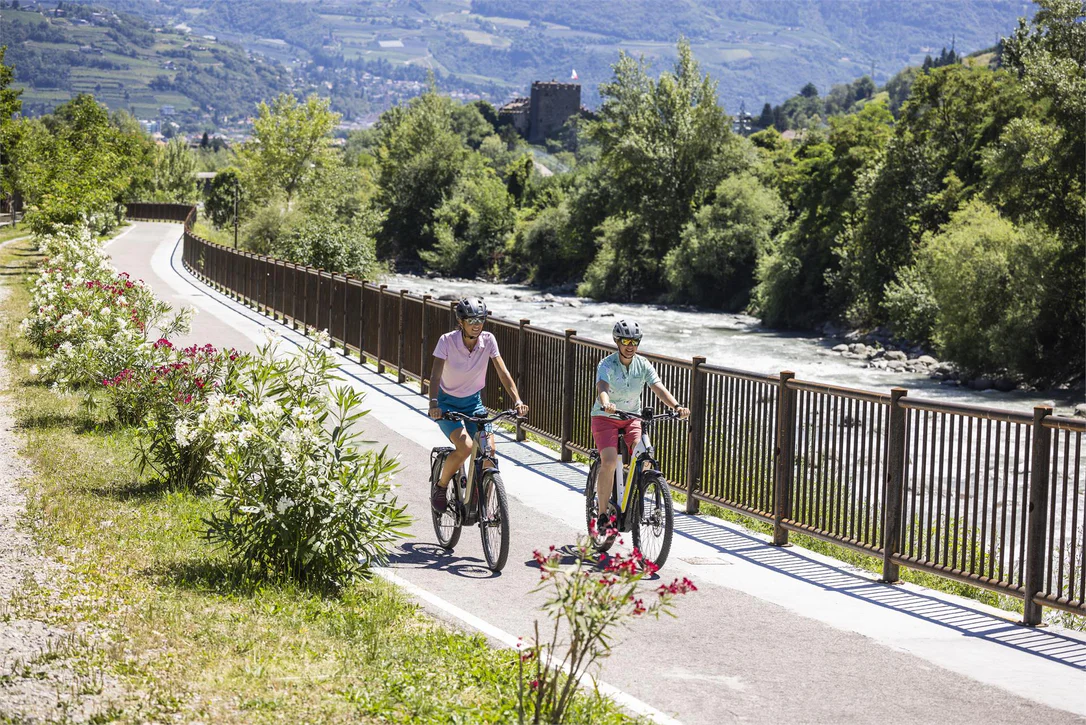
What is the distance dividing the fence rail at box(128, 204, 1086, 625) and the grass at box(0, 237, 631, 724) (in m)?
3.72

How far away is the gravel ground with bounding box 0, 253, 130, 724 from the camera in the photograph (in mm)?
5316

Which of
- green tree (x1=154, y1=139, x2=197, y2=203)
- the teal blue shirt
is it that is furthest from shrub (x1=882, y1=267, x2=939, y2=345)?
green tree (x1=154, y1=139, x2=197, y2=203)

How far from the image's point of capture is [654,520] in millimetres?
8906

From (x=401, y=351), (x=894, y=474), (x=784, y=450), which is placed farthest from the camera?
(x=401, y=351)

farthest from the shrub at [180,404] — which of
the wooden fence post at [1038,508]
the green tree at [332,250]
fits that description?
the green tree at [332,250]

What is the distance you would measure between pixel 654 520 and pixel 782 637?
1.66 metres

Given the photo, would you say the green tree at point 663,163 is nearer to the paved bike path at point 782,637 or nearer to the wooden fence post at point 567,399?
the wooden fence post at point 567,399

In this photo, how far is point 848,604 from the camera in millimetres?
8484

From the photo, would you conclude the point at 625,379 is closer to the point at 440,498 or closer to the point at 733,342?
the point at 440,498

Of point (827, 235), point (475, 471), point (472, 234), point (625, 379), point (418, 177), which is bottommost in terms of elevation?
point (475, 471)

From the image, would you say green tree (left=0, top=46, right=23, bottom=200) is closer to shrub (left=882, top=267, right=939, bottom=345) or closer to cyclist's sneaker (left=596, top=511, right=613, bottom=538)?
shrub (left=882, top=267, right=939, bottom=345)

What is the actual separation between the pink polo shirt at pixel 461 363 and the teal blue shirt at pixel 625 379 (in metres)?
0.86

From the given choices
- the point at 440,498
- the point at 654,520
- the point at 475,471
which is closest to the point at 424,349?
the point at 440,498

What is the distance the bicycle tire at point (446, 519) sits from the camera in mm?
9242
